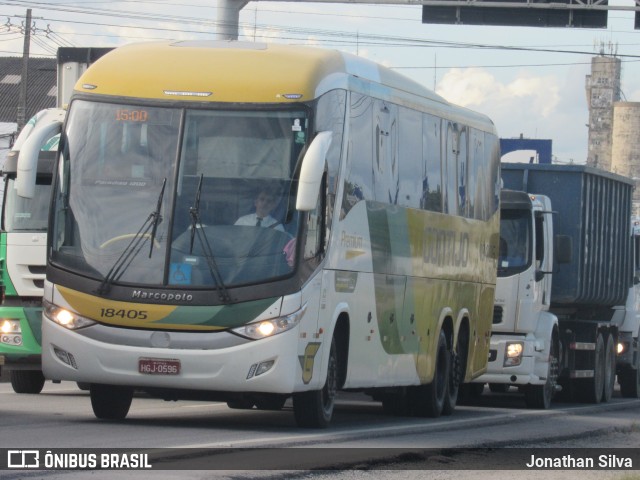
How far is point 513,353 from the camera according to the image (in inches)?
953

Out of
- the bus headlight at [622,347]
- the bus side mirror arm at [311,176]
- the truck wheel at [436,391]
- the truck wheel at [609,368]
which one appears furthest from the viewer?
the bus headlight at [622,347]

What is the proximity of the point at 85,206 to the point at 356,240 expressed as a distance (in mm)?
2936

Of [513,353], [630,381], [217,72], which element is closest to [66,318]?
[217,72]

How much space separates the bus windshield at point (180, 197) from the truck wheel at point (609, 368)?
1417 cm

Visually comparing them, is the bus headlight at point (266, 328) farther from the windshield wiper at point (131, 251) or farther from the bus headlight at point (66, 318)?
the bus headlight at point (66, 318)

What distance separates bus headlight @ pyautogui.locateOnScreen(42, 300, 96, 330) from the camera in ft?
49.6

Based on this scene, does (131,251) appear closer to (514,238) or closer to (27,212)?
(27,212)

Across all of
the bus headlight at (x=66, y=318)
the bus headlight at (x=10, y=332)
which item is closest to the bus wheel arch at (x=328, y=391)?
the bus headlight at (x=66, y=318)

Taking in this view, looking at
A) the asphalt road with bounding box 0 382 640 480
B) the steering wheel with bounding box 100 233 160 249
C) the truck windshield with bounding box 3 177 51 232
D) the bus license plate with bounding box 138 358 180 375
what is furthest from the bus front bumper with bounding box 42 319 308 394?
the truck windshield with bounding box 3 177 51 232

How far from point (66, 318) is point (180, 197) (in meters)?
1.53

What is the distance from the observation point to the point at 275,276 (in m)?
15.0

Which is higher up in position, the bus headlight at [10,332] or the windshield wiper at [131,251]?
the windshield wiper at [131,251]

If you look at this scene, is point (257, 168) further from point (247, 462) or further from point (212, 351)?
point (247, 462)

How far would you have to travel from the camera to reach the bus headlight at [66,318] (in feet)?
49.6
